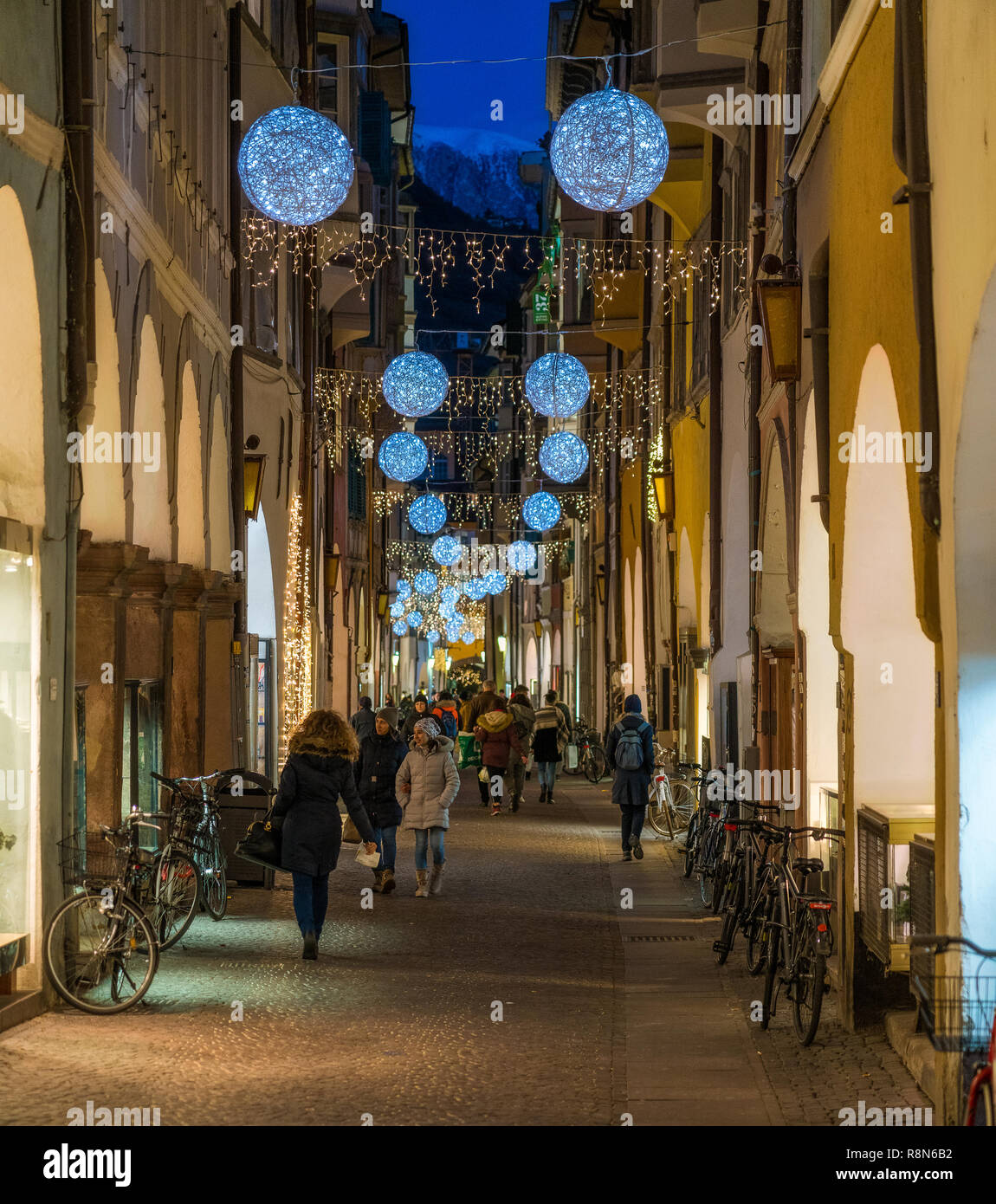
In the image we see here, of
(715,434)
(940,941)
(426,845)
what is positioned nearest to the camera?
(940,941)

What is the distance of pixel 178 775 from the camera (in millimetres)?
16797

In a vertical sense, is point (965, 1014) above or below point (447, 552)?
below

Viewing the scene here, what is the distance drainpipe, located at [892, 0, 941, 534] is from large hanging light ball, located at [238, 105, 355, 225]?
6.69 m

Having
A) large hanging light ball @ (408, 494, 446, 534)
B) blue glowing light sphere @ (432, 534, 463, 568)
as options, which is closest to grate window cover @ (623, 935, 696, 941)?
large hanging light ball @ (408, 494, 446, 534)

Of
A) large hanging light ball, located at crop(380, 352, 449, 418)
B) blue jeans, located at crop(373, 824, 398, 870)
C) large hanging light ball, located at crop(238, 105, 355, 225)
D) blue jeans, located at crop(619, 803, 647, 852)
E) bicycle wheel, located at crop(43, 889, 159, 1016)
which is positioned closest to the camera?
bicycle wheel, located at crop(43, 889, 159, 1016)

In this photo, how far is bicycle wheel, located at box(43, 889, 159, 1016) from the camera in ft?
33.0

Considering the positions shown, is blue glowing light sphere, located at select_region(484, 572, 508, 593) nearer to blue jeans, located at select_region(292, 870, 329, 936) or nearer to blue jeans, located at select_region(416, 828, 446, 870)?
blue jeans, located at select_region(416, 828, 446, 870)

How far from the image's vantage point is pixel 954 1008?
607cm

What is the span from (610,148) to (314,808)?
5.44 meters

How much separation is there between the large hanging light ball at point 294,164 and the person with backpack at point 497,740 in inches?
446

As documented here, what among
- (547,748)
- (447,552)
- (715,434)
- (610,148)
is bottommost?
(547,748)

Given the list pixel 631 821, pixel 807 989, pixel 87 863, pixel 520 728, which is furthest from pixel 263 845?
pixel 520 728

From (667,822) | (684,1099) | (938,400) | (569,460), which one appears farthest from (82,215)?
(569,460)

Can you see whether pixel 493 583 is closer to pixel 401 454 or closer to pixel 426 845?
pixel 401 454
